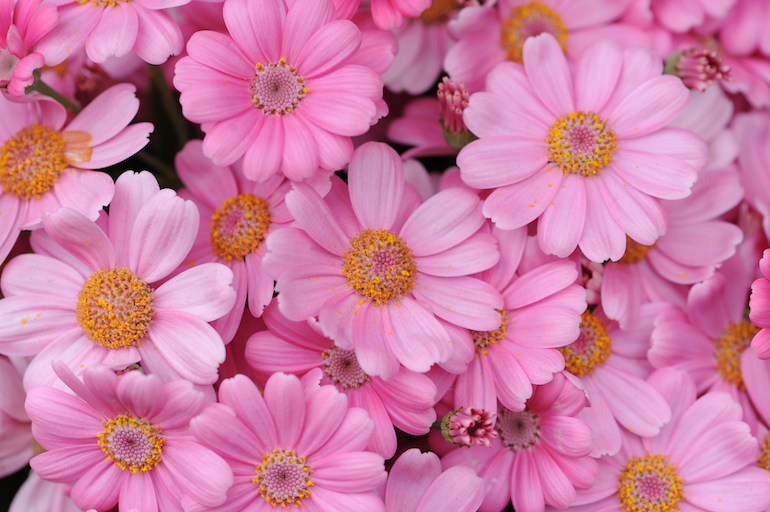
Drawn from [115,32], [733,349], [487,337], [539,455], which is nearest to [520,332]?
[487,337]

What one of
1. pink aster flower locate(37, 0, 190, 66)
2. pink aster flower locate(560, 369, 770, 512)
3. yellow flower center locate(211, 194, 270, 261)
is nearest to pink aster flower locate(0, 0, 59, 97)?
pink aster flower locate(37, 0, 190, 66)

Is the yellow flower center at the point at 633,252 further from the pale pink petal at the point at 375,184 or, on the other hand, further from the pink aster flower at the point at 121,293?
the pink aster flower at the point at 121,293

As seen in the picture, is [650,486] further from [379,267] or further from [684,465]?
[379,267]

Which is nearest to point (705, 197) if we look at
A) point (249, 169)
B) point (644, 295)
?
point (644, 295)

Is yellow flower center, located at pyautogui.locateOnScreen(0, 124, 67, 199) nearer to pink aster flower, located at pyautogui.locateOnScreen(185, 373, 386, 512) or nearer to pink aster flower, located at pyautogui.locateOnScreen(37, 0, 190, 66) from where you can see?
pink aster flower, located at pyautogui.locateOnScreen(37, 0, 190, 66)

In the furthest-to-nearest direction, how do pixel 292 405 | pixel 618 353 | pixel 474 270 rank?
pixel 618 353 < pixel 474 270 < pixel 292 405

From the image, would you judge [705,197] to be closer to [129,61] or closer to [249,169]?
[249,169]
